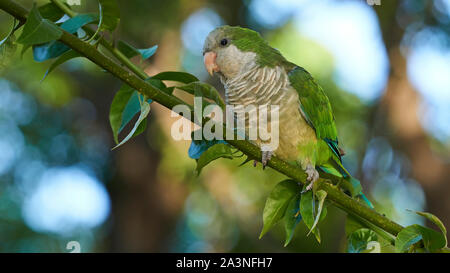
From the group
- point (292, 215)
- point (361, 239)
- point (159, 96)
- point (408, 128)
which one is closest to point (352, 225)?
point (361, 239)

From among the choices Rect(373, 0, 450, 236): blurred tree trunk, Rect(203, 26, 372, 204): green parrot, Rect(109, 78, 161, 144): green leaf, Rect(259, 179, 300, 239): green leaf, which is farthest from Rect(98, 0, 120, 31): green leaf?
Rect(373, 0, 450, 236): blurred tree trunk

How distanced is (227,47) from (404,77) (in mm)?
3261

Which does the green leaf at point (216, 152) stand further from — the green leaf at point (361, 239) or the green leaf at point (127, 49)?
the green leaf at point (361, 239)

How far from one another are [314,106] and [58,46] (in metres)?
1.29

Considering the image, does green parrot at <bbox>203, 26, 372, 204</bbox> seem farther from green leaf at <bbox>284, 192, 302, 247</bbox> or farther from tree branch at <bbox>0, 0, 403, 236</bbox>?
tree branch at <bbox>0, 0, 403, 236</bbox>

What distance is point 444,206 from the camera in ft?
14.2

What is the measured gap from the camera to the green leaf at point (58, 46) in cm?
99

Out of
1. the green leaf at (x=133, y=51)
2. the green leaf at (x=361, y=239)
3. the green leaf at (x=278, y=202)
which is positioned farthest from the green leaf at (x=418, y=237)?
the green leaf at (x=133, y=51)

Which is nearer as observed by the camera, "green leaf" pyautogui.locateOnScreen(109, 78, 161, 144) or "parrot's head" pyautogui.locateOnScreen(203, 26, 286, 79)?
"green leaf" pyautogui.locateOnScreen(109, 78, 161, 144)

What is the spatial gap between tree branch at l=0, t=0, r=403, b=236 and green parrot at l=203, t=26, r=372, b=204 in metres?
0.75

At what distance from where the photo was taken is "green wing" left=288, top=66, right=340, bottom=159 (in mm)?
2027

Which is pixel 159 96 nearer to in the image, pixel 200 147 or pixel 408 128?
pixel 200 147
